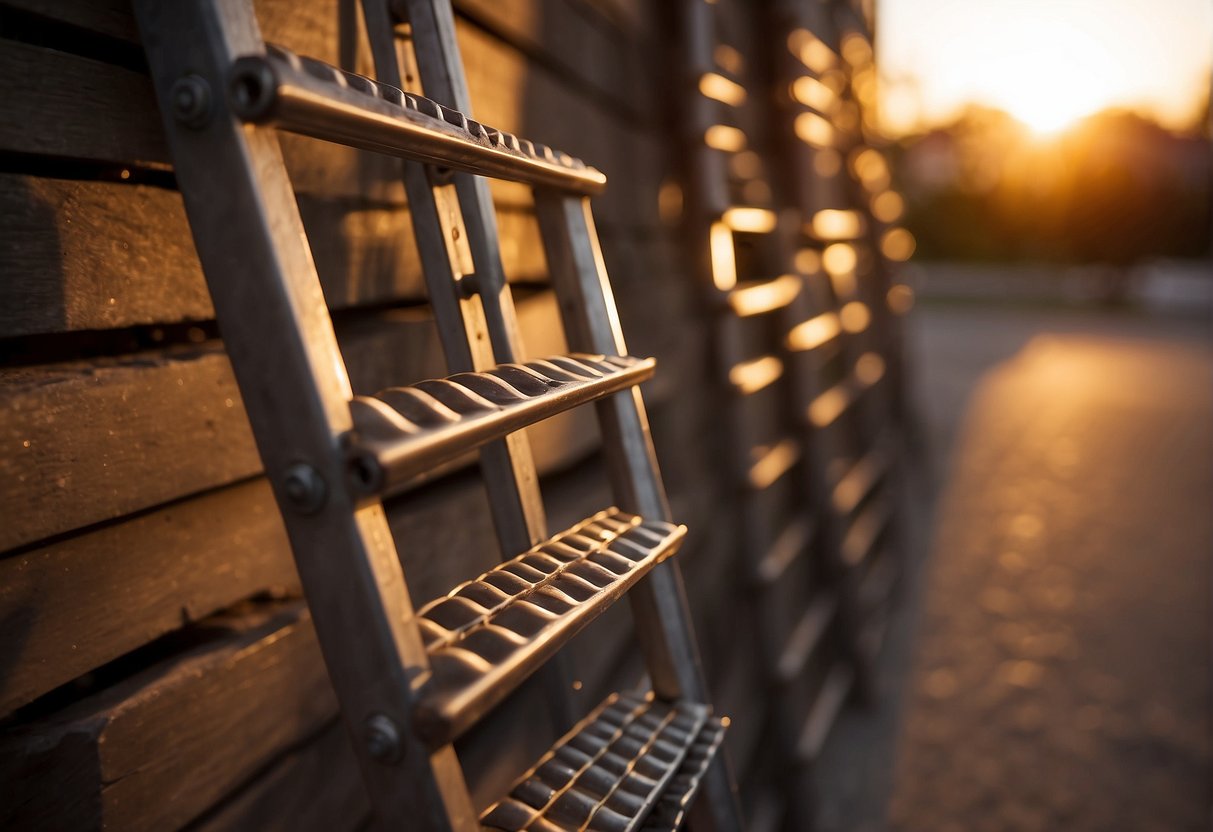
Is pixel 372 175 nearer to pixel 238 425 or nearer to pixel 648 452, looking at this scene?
pixel 238 425

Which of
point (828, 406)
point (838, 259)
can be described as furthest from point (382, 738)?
point (838, 259)

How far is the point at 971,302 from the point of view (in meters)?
17.0

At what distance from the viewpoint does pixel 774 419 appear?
2.97 metres

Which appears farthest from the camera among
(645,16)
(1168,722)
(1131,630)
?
(1131,630)

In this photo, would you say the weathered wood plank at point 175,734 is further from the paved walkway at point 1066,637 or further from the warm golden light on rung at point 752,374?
the paved walkway at point 1066,637

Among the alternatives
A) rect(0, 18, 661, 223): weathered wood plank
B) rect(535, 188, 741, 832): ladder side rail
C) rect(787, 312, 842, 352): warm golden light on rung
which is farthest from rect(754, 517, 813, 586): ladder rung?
rect(535, 188, 741, 832): ladder side rail

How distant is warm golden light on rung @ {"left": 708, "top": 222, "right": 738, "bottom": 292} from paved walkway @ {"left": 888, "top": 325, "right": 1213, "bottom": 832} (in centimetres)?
159

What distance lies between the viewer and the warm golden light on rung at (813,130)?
2.92 meters

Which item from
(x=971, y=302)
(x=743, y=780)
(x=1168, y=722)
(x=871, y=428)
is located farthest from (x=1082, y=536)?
(x=971, y=302)

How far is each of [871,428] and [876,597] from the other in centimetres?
76

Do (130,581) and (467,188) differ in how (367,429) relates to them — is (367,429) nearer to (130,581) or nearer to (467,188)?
(130,581)

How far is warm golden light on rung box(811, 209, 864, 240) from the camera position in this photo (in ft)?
10.1

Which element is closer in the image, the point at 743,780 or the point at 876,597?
the point at 743,780

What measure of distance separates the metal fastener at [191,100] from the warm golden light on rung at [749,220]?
169 cm
